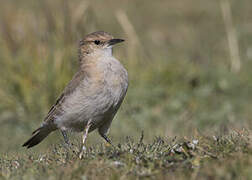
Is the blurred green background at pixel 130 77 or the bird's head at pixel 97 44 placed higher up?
the bird's head at pixel 97 44

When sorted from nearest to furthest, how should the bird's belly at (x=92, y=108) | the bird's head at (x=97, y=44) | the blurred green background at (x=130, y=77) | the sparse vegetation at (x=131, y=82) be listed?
the bird's belly at (x=92, y=108)
the bird's head at (x=97, y=44)
the sparse vegetation at (x=131, y=82)
the blurred green background at (x=130, y=77)

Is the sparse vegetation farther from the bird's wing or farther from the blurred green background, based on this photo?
the bird's wing

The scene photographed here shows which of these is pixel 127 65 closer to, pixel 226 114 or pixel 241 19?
pixel 226 114

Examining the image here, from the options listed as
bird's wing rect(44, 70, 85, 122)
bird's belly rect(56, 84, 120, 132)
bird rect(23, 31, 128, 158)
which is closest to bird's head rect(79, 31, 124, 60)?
bird rect(23, 31, 128, 158)

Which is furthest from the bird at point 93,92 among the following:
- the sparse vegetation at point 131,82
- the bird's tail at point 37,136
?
the sparse vegetation at point 131,82

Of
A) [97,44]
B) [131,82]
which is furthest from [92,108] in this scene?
[131,82]

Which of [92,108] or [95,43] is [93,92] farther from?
[95,43]

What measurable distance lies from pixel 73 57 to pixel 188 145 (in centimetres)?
580

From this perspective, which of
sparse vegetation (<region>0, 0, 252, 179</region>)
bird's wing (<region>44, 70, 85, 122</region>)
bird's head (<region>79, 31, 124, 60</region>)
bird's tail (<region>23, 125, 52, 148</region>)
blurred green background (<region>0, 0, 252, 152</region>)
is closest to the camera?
bird's wing (<region>44, 70, 85, 122</region>)

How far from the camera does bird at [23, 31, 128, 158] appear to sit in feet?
20.0

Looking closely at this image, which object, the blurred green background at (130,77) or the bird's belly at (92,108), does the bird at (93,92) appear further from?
the blurred green background at (130,77)

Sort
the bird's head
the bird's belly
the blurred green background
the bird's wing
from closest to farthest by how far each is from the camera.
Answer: the bird's belly < the bird's wing < the bird's head < the blurred green background

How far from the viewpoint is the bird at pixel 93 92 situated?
609 centimetres

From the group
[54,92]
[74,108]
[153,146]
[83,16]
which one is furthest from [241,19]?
[153,146]
